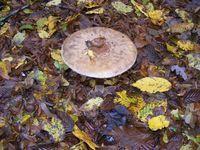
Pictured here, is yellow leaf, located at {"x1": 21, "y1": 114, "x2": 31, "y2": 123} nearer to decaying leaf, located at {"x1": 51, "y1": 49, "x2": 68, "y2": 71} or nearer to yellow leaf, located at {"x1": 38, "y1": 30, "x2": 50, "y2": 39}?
decaying leaf, located at {"x1": 51, "y1": 49, "x2": 68, "y2": 71}

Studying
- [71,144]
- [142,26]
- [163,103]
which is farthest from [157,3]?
[71,144]

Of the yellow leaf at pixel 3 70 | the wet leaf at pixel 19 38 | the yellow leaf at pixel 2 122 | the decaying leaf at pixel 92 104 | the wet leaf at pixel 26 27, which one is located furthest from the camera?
the wet leaf at pixel 26 27

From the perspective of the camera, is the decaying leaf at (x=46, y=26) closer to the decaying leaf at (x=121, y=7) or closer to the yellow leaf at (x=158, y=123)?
the decaying leaf at (x=121, y=7)

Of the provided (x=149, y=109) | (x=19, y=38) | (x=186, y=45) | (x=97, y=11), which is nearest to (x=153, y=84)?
(x=149, y=109)

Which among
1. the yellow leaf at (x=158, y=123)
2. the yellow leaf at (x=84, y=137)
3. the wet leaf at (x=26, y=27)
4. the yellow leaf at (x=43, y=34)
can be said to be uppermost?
the wet leaf at (x=26, y=27)

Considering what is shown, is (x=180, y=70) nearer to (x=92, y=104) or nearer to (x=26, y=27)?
(x=92, y=104)

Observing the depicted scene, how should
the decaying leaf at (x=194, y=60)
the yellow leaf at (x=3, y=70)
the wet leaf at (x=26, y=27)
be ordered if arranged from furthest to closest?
the wet leaf at (x=26, y=27)
the decaying leaf at (x=194, y=60)
the yellow leaf at (x=3, y=70)

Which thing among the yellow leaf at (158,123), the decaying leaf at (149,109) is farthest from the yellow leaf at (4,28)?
the yellow leaf at (158,123)
